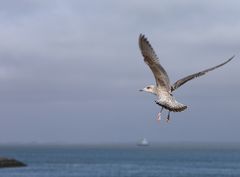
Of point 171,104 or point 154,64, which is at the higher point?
point 154,64

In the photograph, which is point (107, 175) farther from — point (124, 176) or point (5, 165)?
point (5, 165)

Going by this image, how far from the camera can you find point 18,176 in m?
130

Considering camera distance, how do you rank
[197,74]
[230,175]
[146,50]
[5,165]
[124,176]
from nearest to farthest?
[146,50] < [197,74] < [124,176] < [230,175] < [5,165]

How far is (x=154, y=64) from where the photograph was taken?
17.4 metres

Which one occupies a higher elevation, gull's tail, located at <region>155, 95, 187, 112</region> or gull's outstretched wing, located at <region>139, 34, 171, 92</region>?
gull's outstretched wing, located at <region>139, 34, 171, 92</region>

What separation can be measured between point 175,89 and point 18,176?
115244 millimetres

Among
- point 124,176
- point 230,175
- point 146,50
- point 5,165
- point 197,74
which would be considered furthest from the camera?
point 5,165

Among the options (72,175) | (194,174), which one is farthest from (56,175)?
(194,174)

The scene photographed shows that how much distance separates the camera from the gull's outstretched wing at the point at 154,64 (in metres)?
17.0

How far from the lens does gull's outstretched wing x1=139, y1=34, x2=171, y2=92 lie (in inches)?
671

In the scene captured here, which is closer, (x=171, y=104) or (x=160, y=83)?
(x=171, y=104)

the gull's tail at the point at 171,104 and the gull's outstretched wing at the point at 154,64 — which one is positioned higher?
the gull's outstretched wing at the point at 154,64

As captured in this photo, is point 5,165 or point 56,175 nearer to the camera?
point 56,175

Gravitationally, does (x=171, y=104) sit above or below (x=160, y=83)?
below
